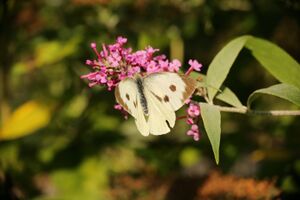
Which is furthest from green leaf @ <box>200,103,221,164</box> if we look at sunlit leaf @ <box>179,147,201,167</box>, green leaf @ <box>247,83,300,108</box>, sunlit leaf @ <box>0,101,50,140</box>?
sunlit leaf @ <box>0,101,50,140</box>

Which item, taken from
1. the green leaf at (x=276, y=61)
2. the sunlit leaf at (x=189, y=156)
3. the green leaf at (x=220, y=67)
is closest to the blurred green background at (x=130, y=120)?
the sunlit leaf at (x=189, y=156)

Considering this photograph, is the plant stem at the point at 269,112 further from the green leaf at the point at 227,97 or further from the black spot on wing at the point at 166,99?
the black spot on wing at the point at 166,99

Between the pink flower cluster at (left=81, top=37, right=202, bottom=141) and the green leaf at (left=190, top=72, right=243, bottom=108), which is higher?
the pink flower cluster at (left=81, top=37, right=202, bottom=141)

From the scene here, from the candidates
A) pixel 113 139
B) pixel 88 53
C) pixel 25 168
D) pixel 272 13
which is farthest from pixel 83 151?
pixel 272 13

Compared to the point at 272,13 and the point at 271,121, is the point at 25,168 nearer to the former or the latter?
the point at 271,121

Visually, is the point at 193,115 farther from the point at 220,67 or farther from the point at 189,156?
the point at 189,156

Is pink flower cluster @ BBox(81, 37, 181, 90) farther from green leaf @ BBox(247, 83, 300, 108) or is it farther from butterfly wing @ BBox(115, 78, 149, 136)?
green leaf @ BBox(247, 83, 300, 108)

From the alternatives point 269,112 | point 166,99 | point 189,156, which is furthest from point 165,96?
point 189,156

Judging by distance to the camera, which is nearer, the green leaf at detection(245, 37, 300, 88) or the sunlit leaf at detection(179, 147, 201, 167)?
the green leaf at detection(245, 37, 300, 88)
